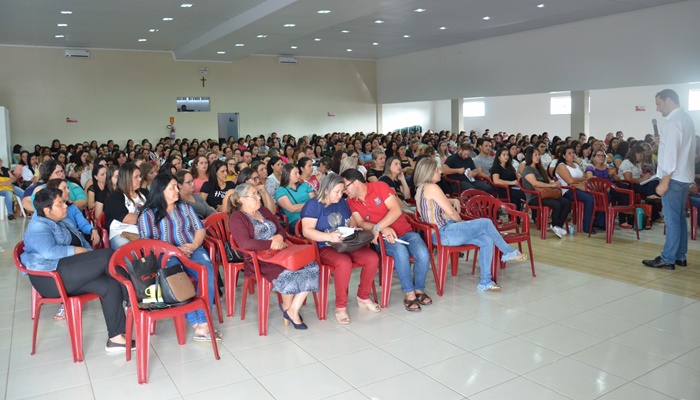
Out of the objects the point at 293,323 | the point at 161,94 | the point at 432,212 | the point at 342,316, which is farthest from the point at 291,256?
the point at 161,94

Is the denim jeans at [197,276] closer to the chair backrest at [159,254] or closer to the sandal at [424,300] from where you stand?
the chair backrest at [159,254]

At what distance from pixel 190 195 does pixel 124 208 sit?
0.81m

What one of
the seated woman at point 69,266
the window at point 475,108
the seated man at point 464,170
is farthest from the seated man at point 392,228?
the window at point 475,108

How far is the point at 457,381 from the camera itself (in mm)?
3119

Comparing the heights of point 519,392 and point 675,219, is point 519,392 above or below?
below

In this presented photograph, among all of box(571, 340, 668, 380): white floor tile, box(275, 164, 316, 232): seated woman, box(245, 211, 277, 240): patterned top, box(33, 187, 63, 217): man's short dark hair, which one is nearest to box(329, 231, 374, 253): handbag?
box(245, 211, 277, 240): patterned top

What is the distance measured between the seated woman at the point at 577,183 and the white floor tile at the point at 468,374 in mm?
4318

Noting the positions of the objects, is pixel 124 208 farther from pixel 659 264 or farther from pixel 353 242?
pixel 659 264

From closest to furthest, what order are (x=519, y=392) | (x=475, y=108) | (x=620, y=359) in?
(x=519, y=392), (x=620, y=359), (x=475, y=108)

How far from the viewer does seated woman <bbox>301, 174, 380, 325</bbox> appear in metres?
4.12

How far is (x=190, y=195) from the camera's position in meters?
5.19

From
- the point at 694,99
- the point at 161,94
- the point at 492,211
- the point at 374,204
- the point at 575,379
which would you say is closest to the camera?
the point at 575,379

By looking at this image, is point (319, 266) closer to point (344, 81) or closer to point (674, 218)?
point (674, 218)

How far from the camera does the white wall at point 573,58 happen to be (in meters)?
11.2
